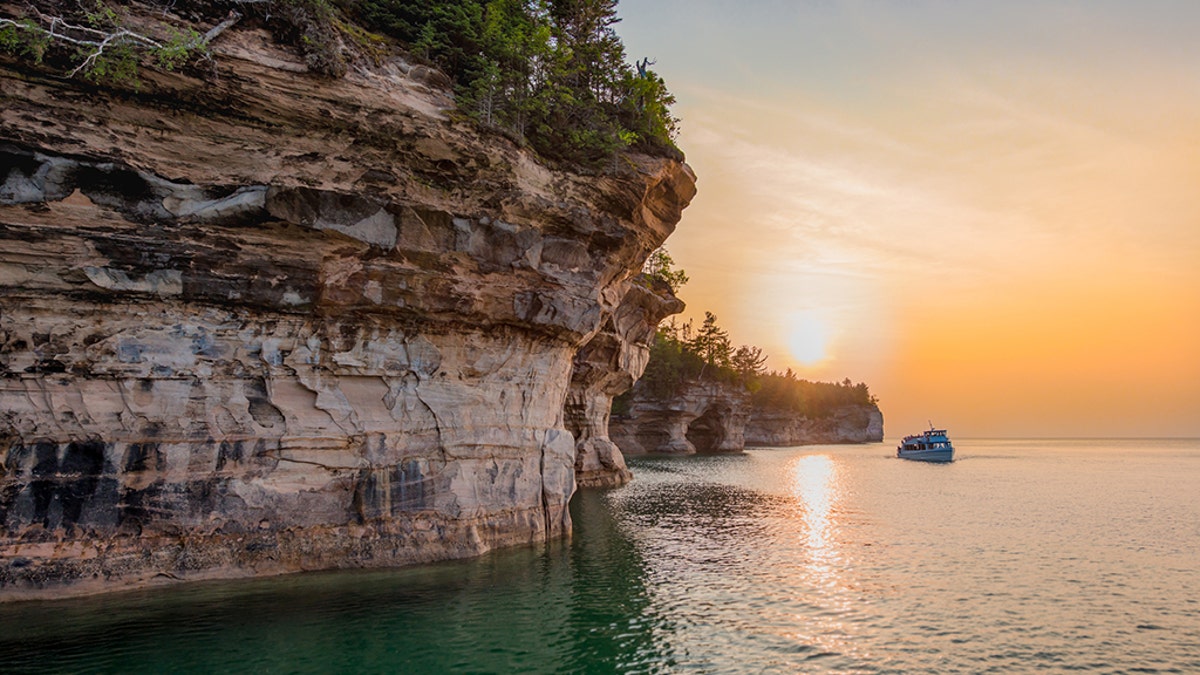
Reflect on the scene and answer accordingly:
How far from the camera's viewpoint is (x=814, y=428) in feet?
445

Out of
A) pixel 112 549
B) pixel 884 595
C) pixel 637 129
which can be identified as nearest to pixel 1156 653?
pixel 884 595

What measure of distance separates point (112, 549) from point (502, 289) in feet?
37.2

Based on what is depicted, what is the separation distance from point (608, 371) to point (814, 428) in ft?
374

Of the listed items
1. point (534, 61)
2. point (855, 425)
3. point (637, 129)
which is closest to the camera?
point (534, 61)

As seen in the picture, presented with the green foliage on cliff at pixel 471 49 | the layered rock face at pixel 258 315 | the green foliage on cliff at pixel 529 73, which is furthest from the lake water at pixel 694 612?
the green foliage on cliff at pixel 529 73

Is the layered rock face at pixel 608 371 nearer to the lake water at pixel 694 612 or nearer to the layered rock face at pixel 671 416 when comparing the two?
the lake water at pixel 694 612

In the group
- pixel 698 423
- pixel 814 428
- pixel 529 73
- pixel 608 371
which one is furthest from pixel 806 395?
pixel 529 73

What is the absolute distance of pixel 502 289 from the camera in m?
17.1

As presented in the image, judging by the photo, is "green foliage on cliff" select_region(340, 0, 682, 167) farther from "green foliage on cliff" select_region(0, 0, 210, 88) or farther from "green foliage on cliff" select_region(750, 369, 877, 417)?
"green foliage on cliff" select_region(750, 369, 877, 417)

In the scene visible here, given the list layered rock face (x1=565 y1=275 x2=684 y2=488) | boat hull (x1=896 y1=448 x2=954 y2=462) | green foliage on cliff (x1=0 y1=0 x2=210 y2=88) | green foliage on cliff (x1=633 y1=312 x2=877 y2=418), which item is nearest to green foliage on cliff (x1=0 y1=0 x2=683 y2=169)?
green foliage on cliff (x1=0 y1=0 x2=210 y2=88)

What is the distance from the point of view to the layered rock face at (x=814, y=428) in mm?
115312

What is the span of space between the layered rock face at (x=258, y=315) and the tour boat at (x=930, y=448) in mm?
69107

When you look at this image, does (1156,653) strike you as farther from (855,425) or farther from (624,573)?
(855,425)

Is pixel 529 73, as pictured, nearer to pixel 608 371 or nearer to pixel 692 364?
pixel 608 371
